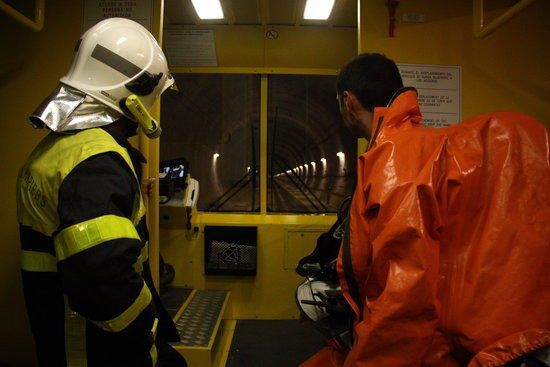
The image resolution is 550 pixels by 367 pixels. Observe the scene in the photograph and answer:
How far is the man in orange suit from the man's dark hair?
0.46 m

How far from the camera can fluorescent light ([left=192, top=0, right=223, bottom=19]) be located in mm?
3592

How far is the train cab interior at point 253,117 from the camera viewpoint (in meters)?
2.40

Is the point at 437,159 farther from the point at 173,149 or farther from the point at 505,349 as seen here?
the point at 173,149

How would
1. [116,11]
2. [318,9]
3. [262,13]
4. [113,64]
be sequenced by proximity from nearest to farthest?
[113,64]
[116,11]
[318,9]
[262,13]

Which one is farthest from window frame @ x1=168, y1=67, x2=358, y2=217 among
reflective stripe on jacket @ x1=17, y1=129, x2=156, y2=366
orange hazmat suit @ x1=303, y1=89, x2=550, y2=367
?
orange hazmat suit @ x1=303, y1=89, x2=550, y2=367

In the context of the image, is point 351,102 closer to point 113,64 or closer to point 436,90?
point 113,64

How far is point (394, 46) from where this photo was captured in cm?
251

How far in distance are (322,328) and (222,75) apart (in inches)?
136

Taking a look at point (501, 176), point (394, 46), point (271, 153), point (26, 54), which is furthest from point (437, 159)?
point (271, 153)

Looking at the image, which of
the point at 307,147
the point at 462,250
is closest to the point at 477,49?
the point at 462,250

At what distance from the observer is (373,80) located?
4.98 feet

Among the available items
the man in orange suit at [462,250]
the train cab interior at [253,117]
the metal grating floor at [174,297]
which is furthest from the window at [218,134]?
the man in orange suit at [462,250]

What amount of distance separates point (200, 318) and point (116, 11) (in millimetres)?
2534

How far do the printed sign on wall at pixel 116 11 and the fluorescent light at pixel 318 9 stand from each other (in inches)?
75.2
